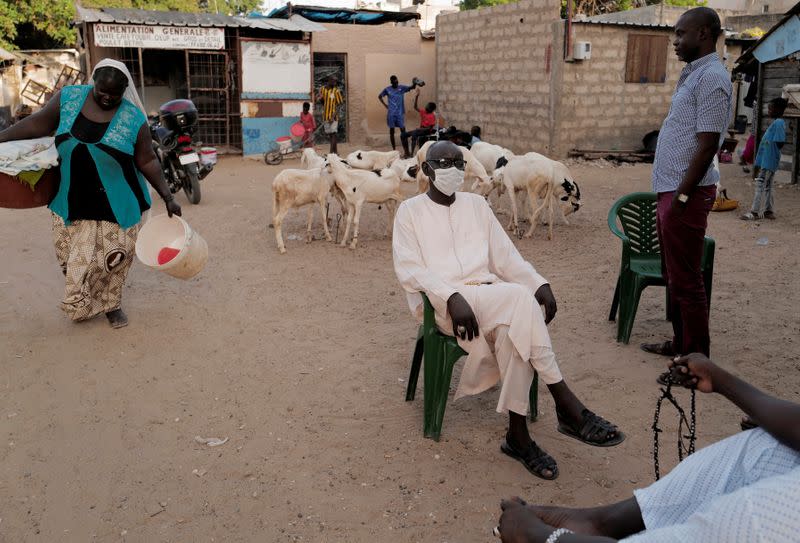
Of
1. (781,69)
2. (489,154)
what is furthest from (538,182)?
(781,69)

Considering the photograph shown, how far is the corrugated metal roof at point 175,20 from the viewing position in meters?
14.2

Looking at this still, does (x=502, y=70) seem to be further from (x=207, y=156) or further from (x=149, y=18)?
(x=207, y=156)

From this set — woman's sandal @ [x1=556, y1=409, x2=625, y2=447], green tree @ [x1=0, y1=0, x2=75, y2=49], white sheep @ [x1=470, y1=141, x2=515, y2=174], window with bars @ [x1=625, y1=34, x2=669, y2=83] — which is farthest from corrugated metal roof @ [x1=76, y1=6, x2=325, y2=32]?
woman's sandal @ [x1=556, y1=409, x2=625, y2=447]

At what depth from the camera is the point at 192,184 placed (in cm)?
998

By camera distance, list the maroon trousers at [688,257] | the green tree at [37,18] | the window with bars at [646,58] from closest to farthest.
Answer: the maroon trousers at [688,257] → the window with bars at [646,58] → the green tree at [37,18]

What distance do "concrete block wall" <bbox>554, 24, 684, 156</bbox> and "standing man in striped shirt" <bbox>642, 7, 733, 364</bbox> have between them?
1008 centimetres

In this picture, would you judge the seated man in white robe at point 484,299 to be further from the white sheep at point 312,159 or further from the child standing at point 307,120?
the child standing at point 307,120

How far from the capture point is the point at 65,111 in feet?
15.3

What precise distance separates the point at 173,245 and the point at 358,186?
9.07ft

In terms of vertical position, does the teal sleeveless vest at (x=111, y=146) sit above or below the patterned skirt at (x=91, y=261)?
above

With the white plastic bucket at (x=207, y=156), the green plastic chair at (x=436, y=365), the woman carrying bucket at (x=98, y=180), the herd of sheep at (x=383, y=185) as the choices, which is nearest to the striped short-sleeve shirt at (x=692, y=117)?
the green plastic chair at (x=436, y=365)

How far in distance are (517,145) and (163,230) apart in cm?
1116

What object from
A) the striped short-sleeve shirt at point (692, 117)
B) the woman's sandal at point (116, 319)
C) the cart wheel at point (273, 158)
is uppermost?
the striped short-sleeve shirt at point (692, 117)

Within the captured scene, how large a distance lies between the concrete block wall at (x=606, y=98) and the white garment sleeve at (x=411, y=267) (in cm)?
1096
